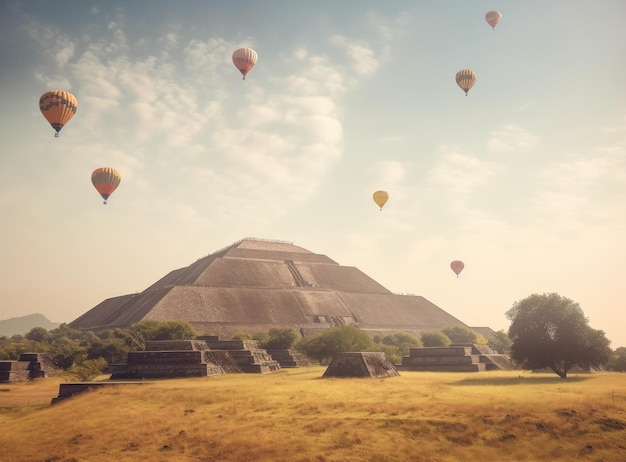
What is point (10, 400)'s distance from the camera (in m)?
31.9

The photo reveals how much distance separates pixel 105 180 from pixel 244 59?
57.5ft

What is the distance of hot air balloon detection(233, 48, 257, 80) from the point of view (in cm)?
5000

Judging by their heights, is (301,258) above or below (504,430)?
above

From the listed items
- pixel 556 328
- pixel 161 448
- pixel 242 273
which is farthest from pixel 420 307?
pixel 161 448

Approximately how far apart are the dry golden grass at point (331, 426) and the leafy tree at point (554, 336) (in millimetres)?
8323

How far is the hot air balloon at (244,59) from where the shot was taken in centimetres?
5000

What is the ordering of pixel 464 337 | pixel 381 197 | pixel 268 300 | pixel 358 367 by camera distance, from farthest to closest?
pixel 268 300
pixel 464 337
pixel 381 197
pixel 358 367

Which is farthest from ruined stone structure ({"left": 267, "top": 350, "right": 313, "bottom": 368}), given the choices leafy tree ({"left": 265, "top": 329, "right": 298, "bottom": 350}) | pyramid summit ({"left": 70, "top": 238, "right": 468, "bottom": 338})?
pyramid summit ({"left": 70, "top": 238, "right": 468, "bottom": 338})

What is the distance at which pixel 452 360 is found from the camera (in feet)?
151

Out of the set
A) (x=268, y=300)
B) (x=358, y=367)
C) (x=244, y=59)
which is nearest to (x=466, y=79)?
(x=244, y=59)

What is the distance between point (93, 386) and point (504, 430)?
71.4 feet

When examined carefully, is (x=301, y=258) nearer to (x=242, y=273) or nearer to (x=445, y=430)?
(x=242, y=273)

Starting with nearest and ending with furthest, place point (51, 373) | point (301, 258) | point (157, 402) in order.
A: point (157, 402), point (51, 373), point (301, 258)

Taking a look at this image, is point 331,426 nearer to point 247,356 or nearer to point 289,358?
point 247,356
